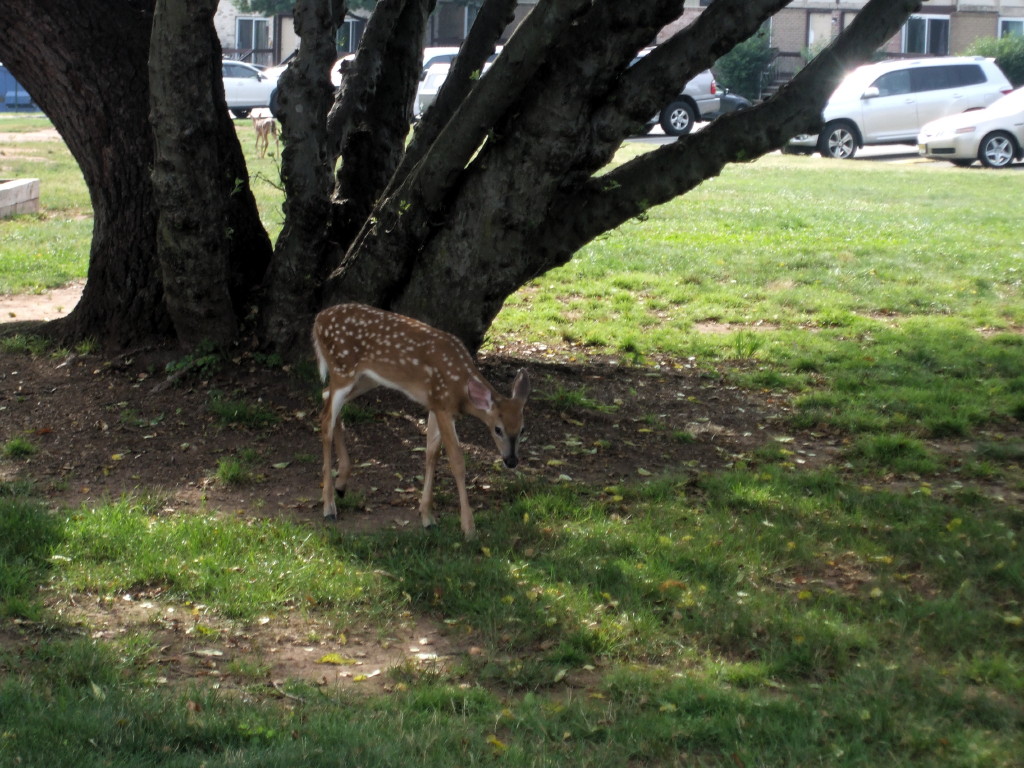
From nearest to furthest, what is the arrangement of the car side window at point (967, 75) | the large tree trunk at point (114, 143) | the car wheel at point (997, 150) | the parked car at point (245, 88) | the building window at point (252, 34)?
the large tree trunk at point (114, 143)
the car wheel at point (997, 150)
the car side window at point (967, 75)
the parked car at point (245, 88)
the building window at point (252, 34)

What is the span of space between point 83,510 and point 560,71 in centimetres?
378

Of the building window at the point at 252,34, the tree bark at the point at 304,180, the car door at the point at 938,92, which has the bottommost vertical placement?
the tree bark at the point at 304,180

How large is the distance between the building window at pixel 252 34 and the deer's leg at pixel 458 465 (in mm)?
50693

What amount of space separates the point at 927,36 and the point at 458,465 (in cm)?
5209

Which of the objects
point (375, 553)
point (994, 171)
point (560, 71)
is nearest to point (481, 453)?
point (375, 553)

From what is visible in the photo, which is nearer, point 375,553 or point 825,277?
point 375,553

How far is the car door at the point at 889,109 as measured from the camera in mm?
28594

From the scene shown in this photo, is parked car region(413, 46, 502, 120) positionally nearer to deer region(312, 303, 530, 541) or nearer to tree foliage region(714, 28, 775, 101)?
tree foliage region(714, 28, 775, 101)

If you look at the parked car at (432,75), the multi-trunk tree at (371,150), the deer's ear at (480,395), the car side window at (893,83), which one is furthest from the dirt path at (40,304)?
the car side window at (893,83)

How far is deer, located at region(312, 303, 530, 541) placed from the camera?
6715 mm

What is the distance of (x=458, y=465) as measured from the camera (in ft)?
21.9

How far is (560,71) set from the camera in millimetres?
7621

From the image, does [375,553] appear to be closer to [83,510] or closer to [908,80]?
[83,510]

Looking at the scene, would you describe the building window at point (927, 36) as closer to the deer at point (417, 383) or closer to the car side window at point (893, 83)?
the car side window at point (893, 83)
